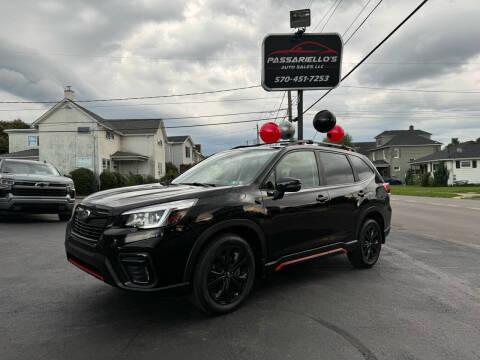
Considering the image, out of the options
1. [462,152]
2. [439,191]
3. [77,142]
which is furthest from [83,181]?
[462,152]

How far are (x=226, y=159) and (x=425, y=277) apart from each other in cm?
310

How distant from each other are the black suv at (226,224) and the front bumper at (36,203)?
595 cm

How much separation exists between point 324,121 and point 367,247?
549 cm

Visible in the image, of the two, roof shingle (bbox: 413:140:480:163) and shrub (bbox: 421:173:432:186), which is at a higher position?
roof shingle (bbox: 413:140:480:163)

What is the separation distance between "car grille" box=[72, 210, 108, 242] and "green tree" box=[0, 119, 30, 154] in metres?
61.8

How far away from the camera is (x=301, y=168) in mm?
4137

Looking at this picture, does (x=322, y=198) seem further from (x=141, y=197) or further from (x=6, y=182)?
(x=6, y=182)

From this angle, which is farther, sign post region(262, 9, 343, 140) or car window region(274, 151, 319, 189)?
sign post region(262, 9, 343, 140)

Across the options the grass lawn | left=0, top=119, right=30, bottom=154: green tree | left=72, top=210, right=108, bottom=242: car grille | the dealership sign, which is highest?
left=0, top=119, right=30, bottom=154: green tree

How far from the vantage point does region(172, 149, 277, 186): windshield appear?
3.76m

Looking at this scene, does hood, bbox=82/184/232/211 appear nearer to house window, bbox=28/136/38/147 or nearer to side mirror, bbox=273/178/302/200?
side mirror, bbox=273/178/302/200

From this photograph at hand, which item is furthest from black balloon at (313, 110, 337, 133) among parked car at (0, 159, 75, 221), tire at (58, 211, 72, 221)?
tire at (58, 211, 72, 221)

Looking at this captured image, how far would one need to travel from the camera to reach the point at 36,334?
2.85 m

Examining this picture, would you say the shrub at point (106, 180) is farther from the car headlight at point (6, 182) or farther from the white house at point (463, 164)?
the white house at point (463, 164)
